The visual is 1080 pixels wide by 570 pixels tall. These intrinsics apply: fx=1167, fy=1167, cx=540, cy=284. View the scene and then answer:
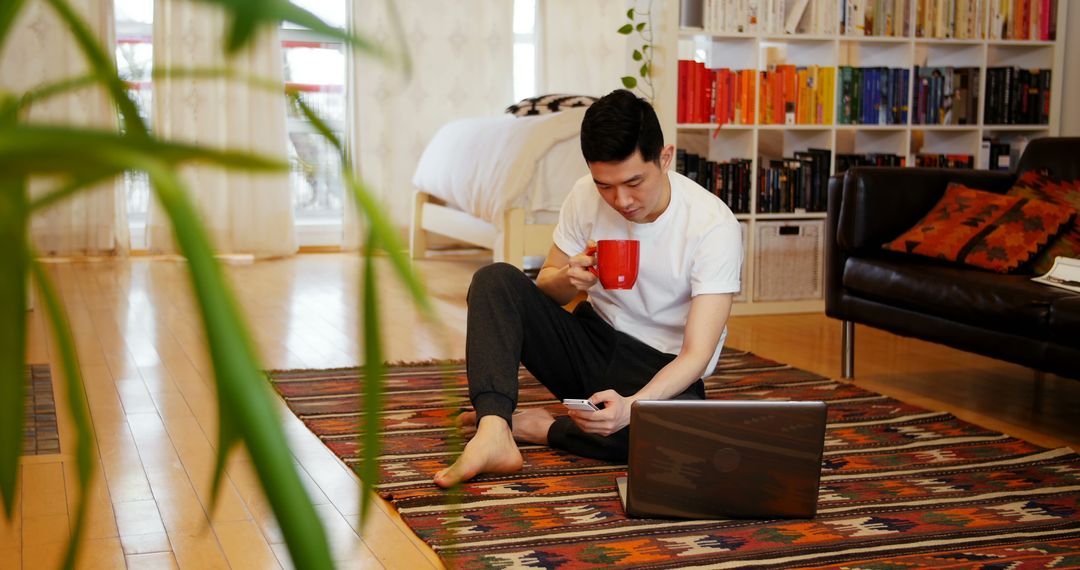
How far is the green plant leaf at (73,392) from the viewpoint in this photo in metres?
0.33

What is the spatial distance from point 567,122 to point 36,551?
3065 millimetres

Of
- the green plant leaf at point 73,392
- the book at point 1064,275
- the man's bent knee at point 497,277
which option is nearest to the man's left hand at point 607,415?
the man's bent knee at point 497,277

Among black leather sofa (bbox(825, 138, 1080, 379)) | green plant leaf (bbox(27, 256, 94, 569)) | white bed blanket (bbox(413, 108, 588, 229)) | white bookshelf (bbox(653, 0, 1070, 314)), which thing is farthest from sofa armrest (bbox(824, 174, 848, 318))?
green plant leaf (bbox(27, 256, 94, 569))

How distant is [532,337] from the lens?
2.41m

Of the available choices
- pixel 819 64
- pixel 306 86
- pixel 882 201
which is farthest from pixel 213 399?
pixel 306 86

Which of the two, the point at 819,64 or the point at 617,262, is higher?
the point at 819,64

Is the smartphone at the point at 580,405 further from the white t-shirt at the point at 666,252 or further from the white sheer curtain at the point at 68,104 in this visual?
the white sheer curtain at the point at 68,104

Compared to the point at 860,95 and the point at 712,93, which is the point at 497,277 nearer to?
the point at 712,93

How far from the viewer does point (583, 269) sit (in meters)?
2.27

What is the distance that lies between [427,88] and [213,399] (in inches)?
163

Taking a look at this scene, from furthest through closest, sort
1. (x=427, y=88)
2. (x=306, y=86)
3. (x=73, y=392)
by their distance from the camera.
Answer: (x=427, y=88), (x=306, y=86), (x=73, y=392)

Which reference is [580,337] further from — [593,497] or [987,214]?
[987,214]

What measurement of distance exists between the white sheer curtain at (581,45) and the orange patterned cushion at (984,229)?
3813mm

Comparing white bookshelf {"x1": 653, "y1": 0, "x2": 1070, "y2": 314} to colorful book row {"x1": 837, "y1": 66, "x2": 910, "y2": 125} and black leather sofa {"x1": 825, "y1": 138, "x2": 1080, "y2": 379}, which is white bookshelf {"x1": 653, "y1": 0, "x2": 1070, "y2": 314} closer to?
colorful book row {"x1": 837, "y1": 66, "x2": 910, "y2": 125}
